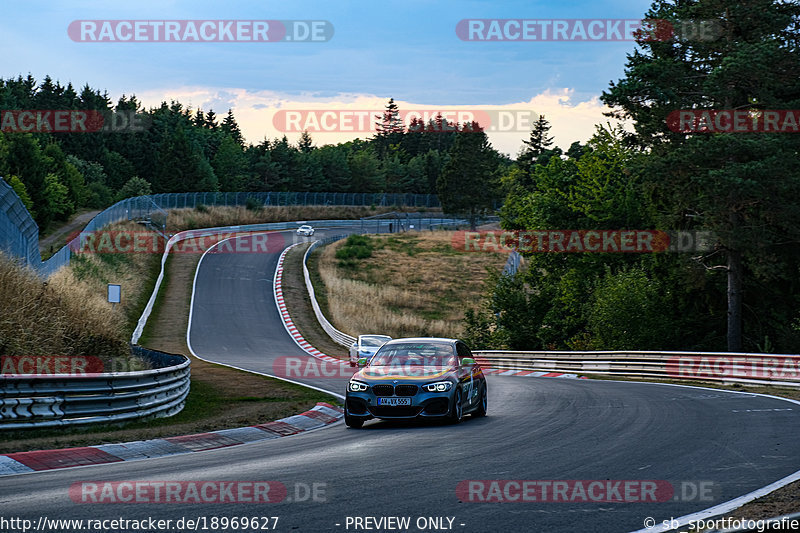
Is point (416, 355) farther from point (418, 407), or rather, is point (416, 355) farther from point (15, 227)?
point (15, 227)

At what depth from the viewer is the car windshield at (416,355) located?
1372cm

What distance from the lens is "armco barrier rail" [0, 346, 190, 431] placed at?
1116cm

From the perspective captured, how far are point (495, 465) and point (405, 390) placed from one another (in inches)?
170

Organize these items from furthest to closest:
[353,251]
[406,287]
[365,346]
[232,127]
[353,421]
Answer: [232,127] < [353,251] < [406,287] < [365,346] < [353,421]

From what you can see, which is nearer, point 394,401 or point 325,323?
point 394,401

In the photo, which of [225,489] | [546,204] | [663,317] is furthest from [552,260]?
[225,489]

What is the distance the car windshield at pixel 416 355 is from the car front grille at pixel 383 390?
0.94 meters

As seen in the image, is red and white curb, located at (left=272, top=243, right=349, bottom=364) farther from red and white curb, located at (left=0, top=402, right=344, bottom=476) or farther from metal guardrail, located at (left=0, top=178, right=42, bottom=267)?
red and white curb, located at (left=0, top=402, right=344, bottom=476)

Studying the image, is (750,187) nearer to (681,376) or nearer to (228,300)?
(681,376)

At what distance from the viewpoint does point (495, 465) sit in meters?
8.62

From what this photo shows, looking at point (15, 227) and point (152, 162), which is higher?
point (152, 162)

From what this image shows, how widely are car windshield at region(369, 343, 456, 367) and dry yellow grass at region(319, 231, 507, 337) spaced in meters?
32.3

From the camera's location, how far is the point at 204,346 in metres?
38.8

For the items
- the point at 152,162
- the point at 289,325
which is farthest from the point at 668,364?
the point at 152,162
